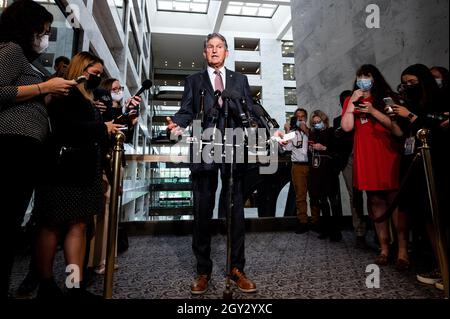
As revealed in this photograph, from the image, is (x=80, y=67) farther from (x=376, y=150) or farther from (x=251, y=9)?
(x=251, y=9)

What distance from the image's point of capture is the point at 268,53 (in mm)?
20141

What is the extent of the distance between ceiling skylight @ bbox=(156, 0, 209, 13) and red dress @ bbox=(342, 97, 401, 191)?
55.7 ft

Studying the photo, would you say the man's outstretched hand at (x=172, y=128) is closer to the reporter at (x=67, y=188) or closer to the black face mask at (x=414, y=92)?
the reporter at (x=67, y=188)

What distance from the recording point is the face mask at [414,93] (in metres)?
2.32

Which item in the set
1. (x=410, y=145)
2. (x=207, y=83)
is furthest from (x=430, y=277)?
(x=207, y=83)

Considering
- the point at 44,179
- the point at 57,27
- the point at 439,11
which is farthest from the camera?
the point at 57,27

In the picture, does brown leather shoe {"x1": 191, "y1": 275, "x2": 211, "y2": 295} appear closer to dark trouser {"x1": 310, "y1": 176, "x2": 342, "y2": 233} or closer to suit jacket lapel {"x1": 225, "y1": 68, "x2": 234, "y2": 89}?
suit jacket lapel {"x1": 225, "y1": 68, "x2": 234, "y2": 89}

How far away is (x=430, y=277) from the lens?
200 cm

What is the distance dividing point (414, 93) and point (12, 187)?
3.01 metres

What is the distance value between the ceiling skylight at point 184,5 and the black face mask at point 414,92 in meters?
17.1

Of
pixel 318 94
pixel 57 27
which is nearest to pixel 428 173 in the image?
pixel 318 94

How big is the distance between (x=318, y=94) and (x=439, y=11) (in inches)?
125

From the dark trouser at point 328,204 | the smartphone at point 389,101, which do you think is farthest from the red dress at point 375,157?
the dark trouser at point 328,204
